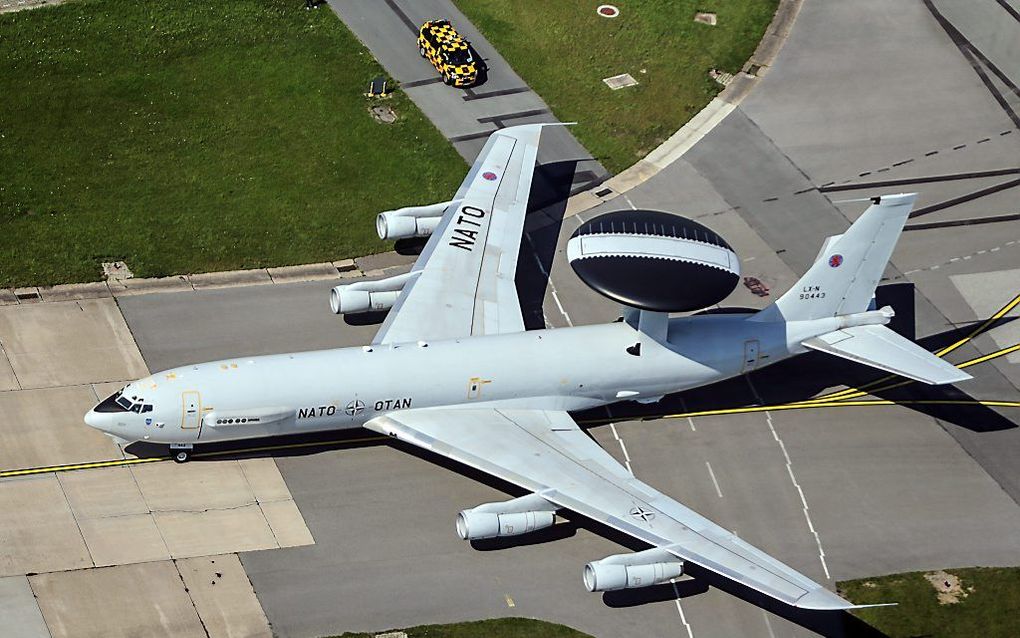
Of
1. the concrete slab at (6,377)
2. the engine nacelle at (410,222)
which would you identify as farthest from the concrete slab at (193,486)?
the engine nacelle at (410,222)

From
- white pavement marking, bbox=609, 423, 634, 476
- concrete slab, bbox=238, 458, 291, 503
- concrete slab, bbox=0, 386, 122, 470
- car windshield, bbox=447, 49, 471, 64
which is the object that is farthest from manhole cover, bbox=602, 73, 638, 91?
concrete slab, bbox=0, 386, 122, 470

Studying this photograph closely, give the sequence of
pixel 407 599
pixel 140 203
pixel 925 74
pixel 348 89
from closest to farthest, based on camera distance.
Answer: pixel 407 599 → pixel 140 203 → pixel 348 89 → pixel 925 74

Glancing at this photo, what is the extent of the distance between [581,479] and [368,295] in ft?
56.3

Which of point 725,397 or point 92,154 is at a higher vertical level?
point 92,154

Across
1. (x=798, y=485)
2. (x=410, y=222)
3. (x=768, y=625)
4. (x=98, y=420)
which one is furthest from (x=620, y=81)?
(x=98, y=420)

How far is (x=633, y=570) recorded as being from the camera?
→ 5856 cm

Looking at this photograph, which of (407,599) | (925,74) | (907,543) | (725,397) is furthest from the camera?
(925,74)

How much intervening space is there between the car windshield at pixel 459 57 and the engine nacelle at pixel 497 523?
3898cm

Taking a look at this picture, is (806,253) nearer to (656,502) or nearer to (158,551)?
(656,502)

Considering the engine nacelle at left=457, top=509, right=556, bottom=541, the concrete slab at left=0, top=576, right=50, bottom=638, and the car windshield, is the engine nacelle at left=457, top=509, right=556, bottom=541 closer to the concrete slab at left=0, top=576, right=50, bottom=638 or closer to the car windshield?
the concrete slab at left=0, top=576, right=50, bottom=638

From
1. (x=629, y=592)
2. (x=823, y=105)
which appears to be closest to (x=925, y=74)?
(x=823, y=105)

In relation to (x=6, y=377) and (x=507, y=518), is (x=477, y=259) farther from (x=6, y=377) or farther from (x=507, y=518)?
(x=6, y=377)

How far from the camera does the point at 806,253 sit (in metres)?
80.2

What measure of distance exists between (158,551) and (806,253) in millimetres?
42797
